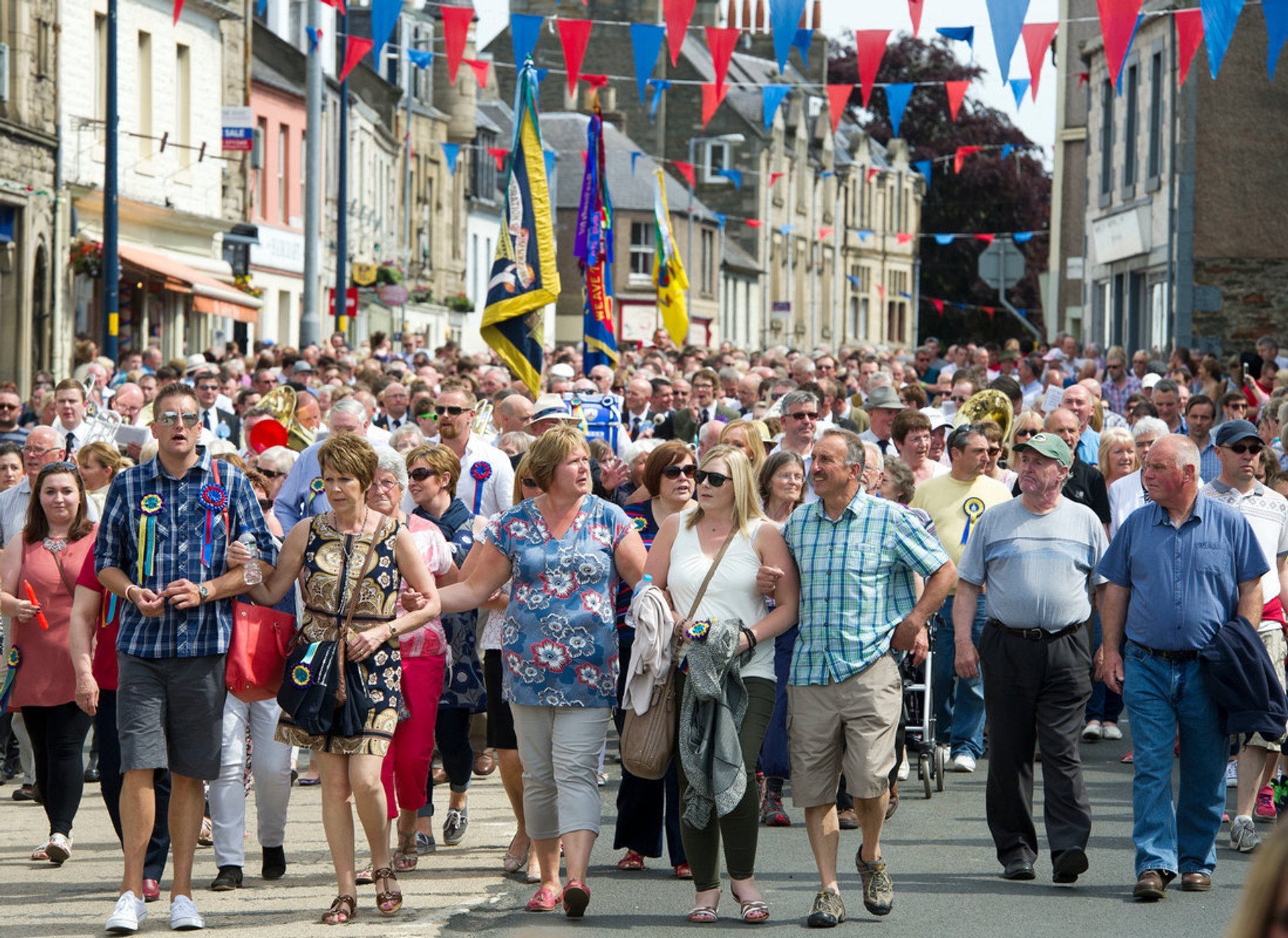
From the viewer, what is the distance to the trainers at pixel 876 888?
7543 millimetres

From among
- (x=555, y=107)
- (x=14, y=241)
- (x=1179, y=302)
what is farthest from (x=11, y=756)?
(x=555, y=107)

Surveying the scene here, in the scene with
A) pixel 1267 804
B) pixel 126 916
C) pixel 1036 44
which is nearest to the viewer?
pixel 126 916

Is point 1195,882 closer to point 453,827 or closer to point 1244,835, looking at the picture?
point 1244,835

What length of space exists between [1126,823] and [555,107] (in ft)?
238

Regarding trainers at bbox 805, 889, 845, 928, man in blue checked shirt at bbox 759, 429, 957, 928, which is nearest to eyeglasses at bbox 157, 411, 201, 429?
man in blue checked shirt at bbox 759, 429, 957, 928

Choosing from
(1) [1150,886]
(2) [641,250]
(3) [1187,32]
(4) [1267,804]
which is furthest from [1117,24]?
(2) [641,250]

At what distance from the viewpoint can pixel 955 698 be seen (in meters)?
11.1

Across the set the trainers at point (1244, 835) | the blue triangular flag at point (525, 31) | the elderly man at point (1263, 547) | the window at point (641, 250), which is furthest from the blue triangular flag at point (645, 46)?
the window at point (641, 250)

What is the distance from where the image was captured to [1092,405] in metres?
13.8

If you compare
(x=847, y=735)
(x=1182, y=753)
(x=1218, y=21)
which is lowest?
(x=1182, y=753)

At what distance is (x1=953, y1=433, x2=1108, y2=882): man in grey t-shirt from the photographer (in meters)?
8.12

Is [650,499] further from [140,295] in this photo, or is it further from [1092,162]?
[1092,162]

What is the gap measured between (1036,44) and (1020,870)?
1312 cm

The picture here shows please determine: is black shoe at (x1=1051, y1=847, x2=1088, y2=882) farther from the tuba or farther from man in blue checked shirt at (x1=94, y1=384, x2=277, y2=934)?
the tuba
